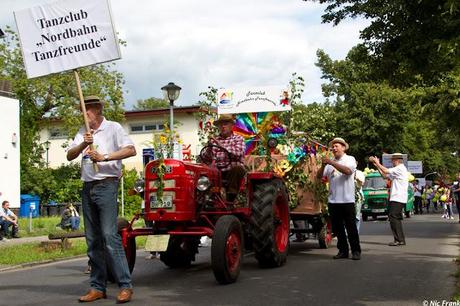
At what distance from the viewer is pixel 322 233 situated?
41.2 feet

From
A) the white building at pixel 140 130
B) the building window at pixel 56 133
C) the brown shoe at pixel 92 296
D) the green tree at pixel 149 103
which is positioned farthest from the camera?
the green tree at pixel 149 103

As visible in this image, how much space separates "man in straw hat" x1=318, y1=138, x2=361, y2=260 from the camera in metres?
10.6

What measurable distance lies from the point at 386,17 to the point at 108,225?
6489 millimetres

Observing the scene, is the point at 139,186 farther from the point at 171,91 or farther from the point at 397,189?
the point at 171,91

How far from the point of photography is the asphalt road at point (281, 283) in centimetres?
698

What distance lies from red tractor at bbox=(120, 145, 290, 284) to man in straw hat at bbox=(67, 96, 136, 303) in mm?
1134

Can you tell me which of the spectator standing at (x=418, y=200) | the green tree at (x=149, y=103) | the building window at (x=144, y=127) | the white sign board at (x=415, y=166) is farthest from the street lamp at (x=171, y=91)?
the green tree at (x=149, y=103)

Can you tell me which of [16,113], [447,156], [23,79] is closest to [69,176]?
[23,79]

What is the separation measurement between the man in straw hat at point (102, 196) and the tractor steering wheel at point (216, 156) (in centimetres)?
250

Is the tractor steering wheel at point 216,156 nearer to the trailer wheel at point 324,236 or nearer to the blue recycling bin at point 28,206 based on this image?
the trailer wheel at point 324,236

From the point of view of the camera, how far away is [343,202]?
10672 millimetres

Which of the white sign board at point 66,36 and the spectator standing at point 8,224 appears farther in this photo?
the spectator standing at point 8,224

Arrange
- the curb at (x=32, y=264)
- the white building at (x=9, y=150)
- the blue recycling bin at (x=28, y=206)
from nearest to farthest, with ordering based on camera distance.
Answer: the curb at (x=32, y=264), the white building at (x=9, y=150), the blue recycling bin at (x=28, y=206)

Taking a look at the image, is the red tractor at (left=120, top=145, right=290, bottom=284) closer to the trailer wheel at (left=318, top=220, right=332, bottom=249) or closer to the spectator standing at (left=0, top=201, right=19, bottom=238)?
the trailer wheel at (left=318, top=220, right=332, bottom=249)
